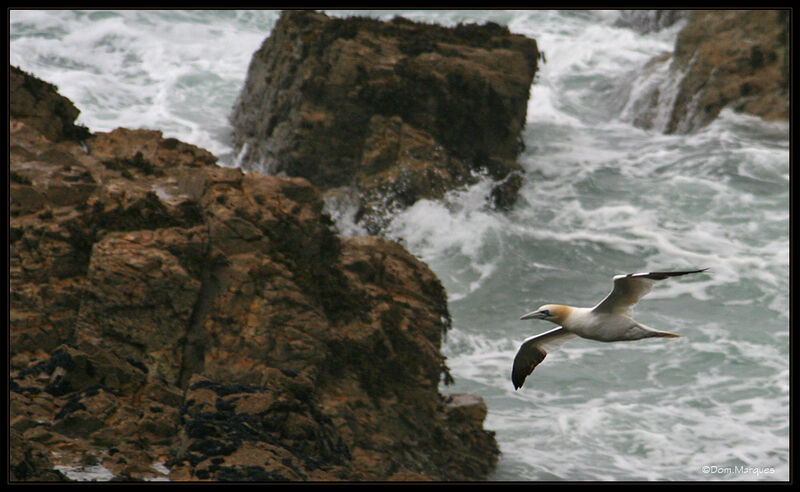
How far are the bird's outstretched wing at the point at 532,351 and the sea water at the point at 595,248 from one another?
3961mm

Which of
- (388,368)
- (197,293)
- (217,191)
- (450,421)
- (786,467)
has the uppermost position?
(217,191)

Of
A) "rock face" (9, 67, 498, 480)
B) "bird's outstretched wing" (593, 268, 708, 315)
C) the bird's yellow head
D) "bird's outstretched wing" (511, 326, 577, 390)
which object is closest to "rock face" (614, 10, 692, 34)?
"rock face" (9, 67, 498, 480)

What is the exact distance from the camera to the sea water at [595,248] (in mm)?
15398

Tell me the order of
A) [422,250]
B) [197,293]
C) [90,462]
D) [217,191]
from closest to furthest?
[90,462] → [197,293] → [217,191] → [422,250]

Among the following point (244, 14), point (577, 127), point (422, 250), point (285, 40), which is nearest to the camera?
point (422, 250)

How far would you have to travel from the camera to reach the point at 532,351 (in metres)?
9.86

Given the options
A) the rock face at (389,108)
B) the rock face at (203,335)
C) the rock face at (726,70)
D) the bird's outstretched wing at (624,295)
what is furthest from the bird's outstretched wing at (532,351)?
the rock face at (726,70)

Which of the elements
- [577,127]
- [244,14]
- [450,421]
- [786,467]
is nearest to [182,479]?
[450,421]

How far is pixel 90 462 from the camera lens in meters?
9.59

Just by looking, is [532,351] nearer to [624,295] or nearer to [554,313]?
[554,313]

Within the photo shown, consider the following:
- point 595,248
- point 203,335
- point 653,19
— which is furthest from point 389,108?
point 653,19

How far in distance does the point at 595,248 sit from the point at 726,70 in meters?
7.08

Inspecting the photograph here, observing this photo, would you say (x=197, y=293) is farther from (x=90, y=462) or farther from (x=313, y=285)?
(x=90, y=462)

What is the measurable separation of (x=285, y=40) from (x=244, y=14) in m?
15.9
